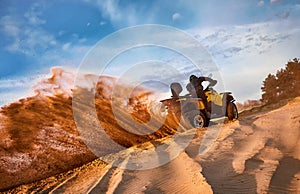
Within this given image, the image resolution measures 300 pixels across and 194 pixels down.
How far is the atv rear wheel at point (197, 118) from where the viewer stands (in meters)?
10.1

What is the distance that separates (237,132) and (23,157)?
5.85 m

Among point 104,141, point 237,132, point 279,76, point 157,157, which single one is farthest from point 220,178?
point 279,76

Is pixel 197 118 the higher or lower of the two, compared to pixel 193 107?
lower

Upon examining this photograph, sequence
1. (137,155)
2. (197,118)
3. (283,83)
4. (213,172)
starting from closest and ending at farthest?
(213,172), (137,155), (197,118), (283,83)

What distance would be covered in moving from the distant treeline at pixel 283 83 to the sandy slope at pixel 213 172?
20.6 meters

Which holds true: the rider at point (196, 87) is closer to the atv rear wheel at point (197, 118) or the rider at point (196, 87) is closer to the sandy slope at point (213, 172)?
the atv rear wheel at point (197, 118)

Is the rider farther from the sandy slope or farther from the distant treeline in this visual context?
the distant treeline

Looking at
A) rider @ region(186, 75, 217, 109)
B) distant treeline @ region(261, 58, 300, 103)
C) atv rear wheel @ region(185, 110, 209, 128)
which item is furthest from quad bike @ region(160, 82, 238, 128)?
distant treeline @ region(261, 58, 300, 103)

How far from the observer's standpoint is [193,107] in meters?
10.2

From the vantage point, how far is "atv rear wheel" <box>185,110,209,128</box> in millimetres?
10102

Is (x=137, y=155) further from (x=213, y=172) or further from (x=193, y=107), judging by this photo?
(x=193, y=107)

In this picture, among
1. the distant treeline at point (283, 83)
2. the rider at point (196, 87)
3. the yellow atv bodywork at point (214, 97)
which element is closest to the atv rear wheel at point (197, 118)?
the rider at point (196, 87)

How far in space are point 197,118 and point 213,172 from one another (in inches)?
176

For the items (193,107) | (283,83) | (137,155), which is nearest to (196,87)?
(193,107)
